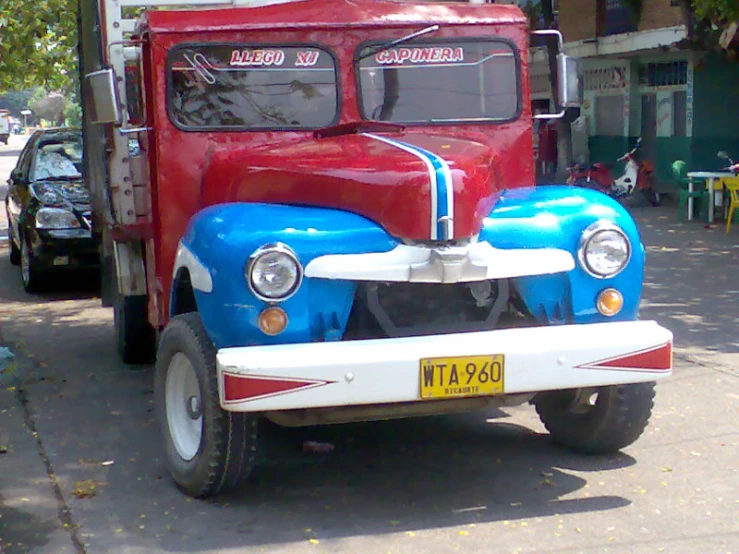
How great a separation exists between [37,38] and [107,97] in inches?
559

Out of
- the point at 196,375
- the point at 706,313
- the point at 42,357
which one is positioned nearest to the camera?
the point at 196,375

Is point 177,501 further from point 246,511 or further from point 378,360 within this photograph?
point 378,360

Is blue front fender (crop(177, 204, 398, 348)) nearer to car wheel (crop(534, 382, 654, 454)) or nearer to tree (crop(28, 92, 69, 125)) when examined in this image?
car wheel (crop(534, 382, 654, 454))

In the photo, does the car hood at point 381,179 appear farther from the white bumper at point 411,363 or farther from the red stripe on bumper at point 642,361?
the red stripe on bumper at point 642,361

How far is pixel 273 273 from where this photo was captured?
4.43 m

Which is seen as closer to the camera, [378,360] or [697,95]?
[378,360]

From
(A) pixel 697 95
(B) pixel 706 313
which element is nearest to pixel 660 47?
(A) pixel 697 95

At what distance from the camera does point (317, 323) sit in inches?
180

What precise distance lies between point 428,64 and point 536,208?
1.25 metres

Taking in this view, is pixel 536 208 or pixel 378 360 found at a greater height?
pixel 536 208

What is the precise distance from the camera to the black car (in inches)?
429

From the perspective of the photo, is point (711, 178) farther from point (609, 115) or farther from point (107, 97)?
point (107, 97)

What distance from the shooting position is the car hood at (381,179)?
4.62 meters

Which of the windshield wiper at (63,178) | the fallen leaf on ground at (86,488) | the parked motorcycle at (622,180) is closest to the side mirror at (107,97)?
the fallen leaf on ground at (86,488)
